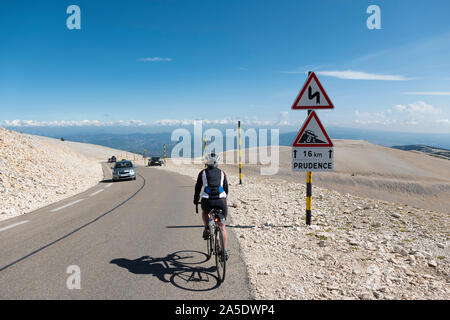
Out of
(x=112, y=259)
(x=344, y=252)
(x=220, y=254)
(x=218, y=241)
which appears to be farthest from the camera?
(x=344, y=252)

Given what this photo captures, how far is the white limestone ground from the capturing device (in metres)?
4.12

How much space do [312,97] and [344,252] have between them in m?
3.78

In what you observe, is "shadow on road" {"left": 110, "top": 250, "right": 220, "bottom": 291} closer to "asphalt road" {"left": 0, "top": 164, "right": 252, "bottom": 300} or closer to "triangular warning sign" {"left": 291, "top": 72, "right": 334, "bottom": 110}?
"asphalt road" {"left": 0, "top": 164, "right": 252, "bottom": 300}

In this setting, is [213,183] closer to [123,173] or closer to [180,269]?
[180,269]

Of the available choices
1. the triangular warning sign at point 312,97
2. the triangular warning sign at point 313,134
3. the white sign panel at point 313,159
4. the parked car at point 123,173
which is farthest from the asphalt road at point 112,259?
the parked car at point 123,173

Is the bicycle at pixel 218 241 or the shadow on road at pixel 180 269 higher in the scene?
the bicycle at pixel 218 241

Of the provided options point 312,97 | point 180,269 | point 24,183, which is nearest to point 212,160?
point 180,269

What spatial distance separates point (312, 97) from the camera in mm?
6742

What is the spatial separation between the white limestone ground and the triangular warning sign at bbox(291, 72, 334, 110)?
3337mm

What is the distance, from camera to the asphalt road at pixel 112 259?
4160mm

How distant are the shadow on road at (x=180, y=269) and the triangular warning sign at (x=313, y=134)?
3.74 meters

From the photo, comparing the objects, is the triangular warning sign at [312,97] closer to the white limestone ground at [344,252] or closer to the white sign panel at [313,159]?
the white sign panel at [313,159]
